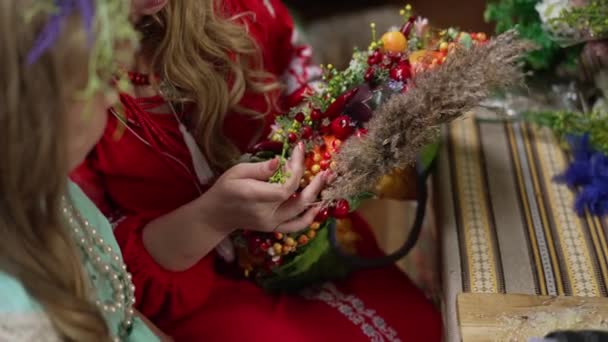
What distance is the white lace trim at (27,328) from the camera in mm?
516

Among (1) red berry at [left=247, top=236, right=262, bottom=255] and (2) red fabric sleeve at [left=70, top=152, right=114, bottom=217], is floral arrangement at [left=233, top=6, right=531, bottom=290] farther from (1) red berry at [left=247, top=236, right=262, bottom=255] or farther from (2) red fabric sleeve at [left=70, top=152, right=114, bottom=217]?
(2) red fabric sleeve at [left=70, top=152, right=114, bottom=217]

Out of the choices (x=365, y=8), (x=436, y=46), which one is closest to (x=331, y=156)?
(x=436, y=46)

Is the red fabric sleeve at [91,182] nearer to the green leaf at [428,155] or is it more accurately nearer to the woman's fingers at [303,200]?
the woman's fingers at [303,200]

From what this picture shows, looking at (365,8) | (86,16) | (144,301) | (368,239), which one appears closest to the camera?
(86,16)

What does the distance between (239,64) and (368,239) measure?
1.10ft

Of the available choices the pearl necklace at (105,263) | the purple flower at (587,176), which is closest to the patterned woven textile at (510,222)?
the purple flower at (587,176)

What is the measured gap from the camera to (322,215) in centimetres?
67

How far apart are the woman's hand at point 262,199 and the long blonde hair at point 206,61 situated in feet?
0.26

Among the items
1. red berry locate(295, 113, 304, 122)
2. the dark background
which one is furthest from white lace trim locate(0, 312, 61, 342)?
the dark background

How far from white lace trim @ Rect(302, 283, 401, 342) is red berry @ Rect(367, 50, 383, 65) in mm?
321

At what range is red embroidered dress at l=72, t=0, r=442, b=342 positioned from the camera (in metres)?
0.76

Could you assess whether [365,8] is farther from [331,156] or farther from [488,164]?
[331,156]

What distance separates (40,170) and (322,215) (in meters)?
0.30

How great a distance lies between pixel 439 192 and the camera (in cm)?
84
